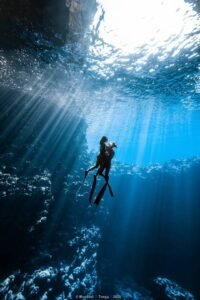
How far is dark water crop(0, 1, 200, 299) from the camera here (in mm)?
9148

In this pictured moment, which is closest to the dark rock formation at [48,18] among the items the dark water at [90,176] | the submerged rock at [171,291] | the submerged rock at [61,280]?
the dark water at [90,176]

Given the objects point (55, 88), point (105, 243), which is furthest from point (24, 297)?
point (55, 88)

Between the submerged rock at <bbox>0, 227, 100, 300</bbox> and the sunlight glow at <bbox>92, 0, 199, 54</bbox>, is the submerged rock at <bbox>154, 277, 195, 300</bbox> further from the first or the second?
the sunlight glow at <bbox>92, 0, 199, 54</bbox>

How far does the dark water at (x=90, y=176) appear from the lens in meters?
9.15

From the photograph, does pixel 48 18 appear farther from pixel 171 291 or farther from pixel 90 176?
pixel 171 291

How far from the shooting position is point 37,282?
26.2 feet

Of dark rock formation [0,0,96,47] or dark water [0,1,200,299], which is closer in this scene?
dark rock formation [0,0,96,47]

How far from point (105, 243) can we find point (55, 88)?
16654mm

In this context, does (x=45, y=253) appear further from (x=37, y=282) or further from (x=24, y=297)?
(x=24, y=297)

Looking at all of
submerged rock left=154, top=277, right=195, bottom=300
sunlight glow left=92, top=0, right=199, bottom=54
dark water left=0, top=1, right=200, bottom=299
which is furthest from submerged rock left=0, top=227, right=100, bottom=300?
sunlight glow left=92, top=0, right=199, bottom=54

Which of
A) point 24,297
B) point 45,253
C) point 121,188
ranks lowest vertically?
point 24,297

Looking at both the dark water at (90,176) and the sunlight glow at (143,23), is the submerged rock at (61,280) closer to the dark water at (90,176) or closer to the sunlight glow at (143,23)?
the dark water at (90,176)

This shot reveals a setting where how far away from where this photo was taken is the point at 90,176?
65.5 ft

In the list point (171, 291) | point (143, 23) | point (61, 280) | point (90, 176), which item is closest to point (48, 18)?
point (143, 23)
